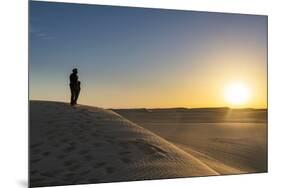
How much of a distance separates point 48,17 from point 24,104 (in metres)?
0.86

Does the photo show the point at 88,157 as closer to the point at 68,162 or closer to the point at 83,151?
the point at 83,151

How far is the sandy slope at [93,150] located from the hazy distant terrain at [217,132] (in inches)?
4.2

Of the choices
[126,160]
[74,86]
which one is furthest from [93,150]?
[74,86]

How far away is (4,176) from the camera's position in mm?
5027

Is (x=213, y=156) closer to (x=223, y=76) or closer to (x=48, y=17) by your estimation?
(x=223, y=76)

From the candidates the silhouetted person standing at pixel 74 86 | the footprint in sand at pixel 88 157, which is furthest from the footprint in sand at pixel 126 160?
the silhouetted person standing at pixel 74 86

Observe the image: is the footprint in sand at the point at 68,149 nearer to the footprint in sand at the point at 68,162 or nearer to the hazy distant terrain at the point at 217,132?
the footprint in sand at the point at 68,162

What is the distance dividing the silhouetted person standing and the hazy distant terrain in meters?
0.52

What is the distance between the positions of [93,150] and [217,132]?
4.59 ft

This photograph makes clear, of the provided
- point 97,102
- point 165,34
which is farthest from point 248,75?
point 97,102

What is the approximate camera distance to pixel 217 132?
586 centimetres

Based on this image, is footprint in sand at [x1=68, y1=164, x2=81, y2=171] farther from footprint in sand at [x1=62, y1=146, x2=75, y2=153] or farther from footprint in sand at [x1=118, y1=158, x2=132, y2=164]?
footprint in sand at [x1=118, y1=158, x2=132, y2=164]

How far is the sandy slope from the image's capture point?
16.9 ft

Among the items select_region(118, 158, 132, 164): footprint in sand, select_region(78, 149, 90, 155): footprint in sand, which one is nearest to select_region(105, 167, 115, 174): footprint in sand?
select_region(118, 158, 132, 164): footprint in sand
